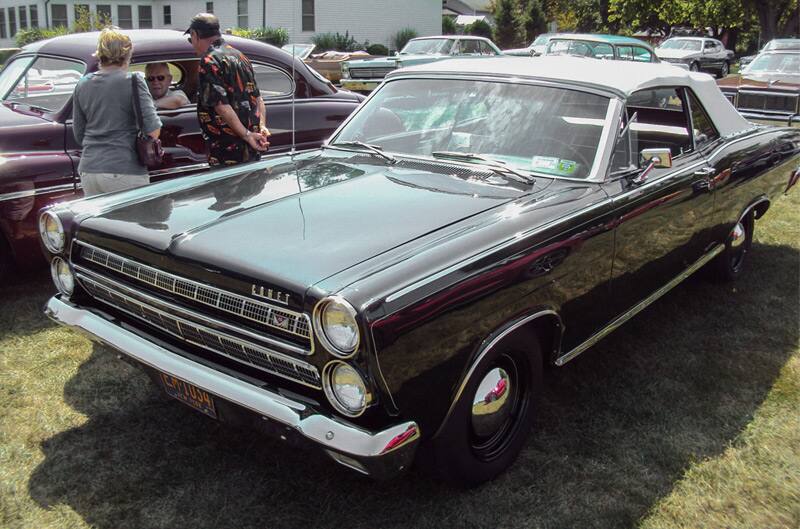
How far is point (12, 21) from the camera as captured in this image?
37281 mm

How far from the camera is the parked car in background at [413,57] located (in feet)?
53.7

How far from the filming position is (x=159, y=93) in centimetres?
548

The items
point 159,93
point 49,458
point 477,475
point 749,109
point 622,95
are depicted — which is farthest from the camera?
point 749,109

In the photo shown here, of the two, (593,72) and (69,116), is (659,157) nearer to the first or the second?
(593,72)

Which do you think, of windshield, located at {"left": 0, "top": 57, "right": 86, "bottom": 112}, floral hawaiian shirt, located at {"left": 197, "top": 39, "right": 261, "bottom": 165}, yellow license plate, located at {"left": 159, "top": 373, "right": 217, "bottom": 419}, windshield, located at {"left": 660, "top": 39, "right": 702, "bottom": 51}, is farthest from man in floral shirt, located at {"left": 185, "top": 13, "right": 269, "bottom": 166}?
windshield, located at {"left": 660, "top": 39, "right": 702, "bottom": 51}

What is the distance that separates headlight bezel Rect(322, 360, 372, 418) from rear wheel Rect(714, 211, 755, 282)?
341cm

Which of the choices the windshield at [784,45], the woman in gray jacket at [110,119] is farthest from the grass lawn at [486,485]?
the windshield at [784,45]

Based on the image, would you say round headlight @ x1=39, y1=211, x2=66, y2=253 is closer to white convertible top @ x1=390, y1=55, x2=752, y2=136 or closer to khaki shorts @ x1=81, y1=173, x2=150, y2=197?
khaki shorts @ x1=81, y1=173, x2=150, y2=197

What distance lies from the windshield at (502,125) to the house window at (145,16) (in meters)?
34.5

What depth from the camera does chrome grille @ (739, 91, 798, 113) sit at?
36.4 feet

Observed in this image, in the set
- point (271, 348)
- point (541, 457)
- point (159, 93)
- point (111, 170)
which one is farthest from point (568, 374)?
point (159, 93)

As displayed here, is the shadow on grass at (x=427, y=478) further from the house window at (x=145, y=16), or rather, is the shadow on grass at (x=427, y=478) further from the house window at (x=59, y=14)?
the house window at (x=59, y=14)

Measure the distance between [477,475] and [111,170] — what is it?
115 inches

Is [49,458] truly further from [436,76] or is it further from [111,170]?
[436,76]
